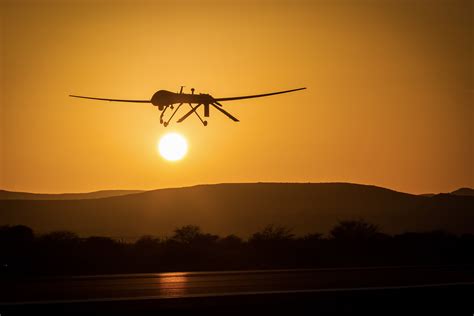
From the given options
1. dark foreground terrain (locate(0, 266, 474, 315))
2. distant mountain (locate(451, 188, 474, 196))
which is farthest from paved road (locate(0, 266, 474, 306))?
distant mountain (locate(451, 188, 474, 196))

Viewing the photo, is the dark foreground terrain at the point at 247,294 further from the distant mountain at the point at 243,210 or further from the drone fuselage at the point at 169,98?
the distant mountain at the point at 243,210

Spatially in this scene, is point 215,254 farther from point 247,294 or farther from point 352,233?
point 247,294

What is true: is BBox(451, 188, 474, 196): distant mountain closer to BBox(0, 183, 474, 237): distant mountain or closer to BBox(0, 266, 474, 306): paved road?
BBox(0, 183, 474, 237): distant mountain

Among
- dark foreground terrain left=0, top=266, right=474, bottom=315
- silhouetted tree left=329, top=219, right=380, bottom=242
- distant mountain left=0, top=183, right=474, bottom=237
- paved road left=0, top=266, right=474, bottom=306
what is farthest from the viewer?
distant mountain left=0, top=183, right=474, bottom=237

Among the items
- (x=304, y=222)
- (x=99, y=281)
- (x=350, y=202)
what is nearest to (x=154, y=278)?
(x=99, y=281)

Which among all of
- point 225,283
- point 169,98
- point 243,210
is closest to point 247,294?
point 225,283

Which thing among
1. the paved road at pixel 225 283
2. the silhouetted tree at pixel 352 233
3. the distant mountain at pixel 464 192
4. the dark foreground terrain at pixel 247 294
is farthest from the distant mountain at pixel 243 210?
the dark foreground terrain at pixel 247 294

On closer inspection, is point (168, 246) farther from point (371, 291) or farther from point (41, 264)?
point (371, 291)
